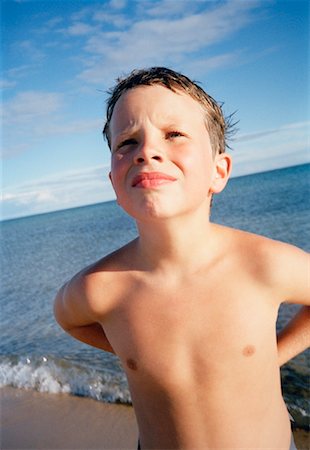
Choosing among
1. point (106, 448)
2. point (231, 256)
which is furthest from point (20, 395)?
point (231, 256)

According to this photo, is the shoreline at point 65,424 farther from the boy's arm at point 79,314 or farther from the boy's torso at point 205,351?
the boy's torso at point 205,351

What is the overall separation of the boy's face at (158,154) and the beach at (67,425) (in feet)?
9.72

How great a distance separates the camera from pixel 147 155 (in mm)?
1611

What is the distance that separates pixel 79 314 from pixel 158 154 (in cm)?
95

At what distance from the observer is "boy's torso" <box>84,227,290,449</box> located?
5.90 feet

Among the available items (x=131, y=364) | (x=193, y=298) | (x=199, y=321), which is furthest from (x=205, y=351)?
(x=131, y=364)

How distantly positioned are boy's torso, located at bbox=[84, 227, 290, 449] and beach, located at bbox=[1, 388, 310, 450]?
2.17m

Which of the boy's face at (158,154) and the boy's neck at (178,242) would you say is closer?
the boy's face at (158,154)

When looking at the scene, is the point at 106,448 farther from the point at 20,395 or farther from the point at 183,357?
the point at 183,357

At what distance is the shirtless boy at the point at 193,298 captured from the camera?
5.67 feet

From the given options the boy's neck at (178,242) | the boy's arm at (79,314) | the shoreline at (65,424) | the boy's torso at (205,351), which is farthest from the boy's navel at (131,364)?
the shoreline at (65,424)

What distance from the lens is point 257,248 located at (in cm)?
183

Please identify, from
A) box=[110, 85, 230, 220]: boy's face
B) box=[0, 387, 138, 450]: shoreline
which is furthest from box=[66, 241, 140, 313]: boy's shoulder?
box=[0, 387, 138, 450]: shoreline

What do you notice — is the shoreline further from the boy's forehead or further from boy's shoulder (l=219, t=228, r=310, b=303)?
the boy's forehead
